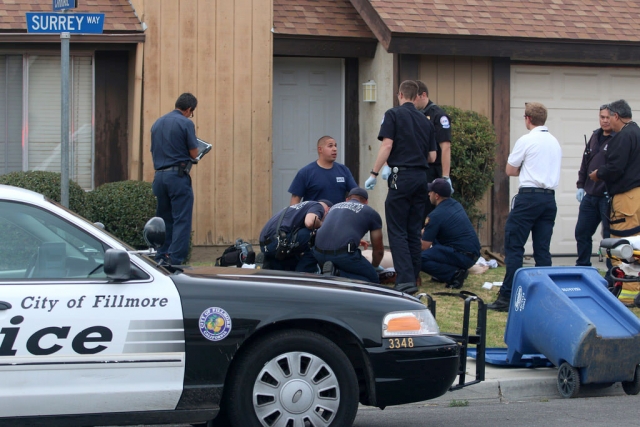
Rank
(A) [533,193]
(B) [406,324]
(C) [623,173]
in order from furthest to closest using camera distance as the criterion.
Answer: (C) [623,173], (A) [533,193], (B) [406,324]

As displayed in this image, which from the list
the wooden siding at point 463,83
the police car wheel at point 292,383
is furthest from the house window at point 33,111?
the police car wheel at point 292,383

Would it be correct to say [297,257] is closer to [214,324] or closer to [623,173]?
[623,173]

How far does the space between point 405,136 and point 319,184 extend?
1.52 meters

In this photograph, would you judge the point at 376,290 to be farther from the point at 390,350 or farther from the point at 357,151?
the point at 357,151

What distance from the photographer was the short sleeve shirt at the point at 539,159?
8.79 metres

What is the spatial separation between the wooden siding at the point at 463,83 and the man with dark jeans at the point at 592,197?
8.31ft

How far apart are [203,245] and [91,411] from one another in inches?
286

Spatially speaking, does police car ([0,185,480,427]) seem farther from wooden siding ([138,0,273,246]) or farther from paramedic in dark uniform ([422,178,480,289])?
wooden siding ([138,0,273,246])

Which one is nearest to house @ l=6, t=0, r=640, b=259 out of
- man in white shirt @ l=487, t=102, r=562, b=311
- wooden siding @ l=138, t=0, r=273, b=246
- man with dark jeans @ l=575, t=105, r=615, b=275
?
wooden siding @ l=138, t=0, r=273, b=246

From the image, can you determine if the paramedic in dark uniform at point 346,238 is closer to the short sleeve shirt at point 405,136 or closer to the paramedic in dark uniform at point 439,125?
the short sleeve shirt at point 405,136

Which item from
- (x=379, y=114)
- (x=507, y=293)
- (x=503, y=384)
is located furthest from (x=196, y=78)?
(x=503, y=384)

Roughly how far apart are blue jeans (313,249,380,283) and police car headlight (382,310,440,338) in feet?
11.8

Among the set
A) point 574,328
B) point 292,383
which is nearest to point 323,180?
point 574,328

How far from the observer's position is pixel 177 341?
183 inches
